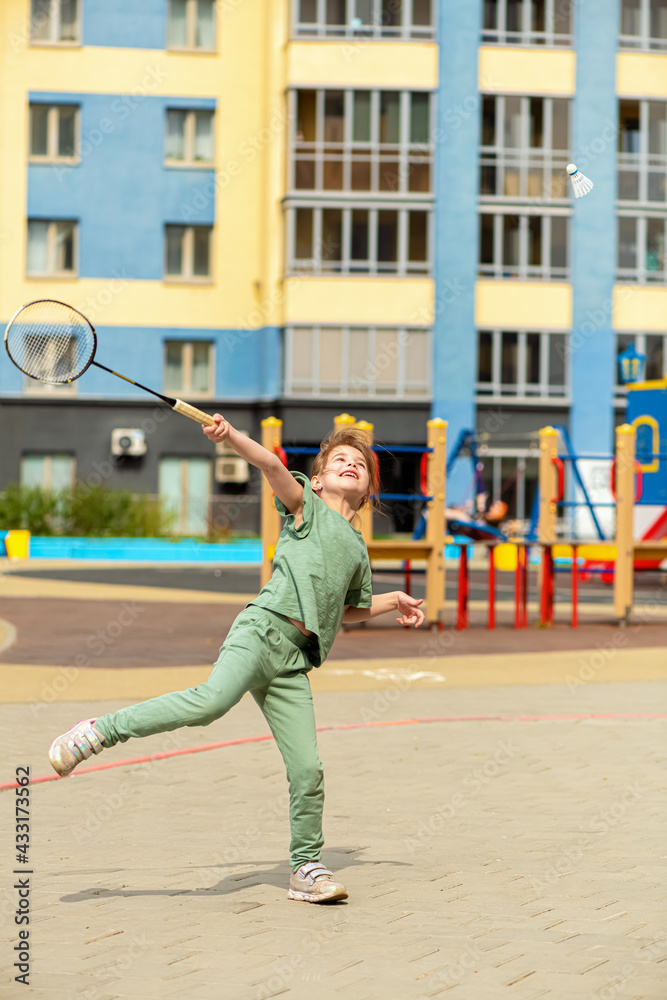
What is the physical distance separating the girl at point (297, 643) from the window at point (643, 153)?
126 feet

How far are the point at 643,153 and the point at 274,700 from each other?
128 ft

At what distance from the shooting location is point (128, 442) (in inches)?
1638

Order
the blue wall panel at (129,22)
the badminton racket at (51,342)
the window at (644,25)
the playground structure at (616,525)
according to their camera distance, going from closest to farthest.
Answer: the badminton racket at (51,342)
the playground structure at (616,525)
the window at (644,25)
the blue wall panel at (129,22)

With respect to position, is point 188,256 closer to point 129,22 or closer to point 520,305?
point 129,22

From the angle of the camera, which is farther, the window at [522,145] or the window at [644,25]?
the window at [644,25]

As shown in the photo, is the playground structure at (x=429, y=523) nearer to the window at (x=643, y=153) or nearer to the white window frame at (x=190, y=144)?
the window at (x=643, y=153)

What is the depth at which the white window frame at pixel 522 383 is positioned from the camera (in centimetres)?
4097

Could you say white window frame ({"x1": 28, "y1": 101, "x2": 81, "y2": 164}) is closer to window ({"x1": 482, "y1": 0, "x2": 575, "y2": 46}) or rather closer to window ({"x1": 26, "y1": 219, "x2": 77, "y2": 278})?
window ({"x1": 26, "y1": 219, "x2": 77, "y2": 278})

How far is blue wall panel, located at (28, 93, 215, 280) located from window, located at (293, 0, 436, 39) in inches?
154

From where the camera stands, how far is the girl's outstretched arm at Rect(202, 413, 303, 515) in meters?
4.59

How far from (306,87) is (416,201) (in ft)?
15.0

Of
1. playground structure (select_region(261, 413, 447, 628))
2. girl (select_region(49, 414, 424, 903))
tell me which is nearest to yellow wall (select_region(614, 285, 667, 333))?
playground structure (select_region(261, 413, 447, 628))

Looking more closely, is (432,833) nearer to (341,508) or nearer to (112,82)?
(341,508)

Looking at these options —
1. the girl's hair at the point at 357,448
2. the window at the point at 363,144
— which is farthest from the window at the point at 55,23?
the girl's hair at the point at 357,448
